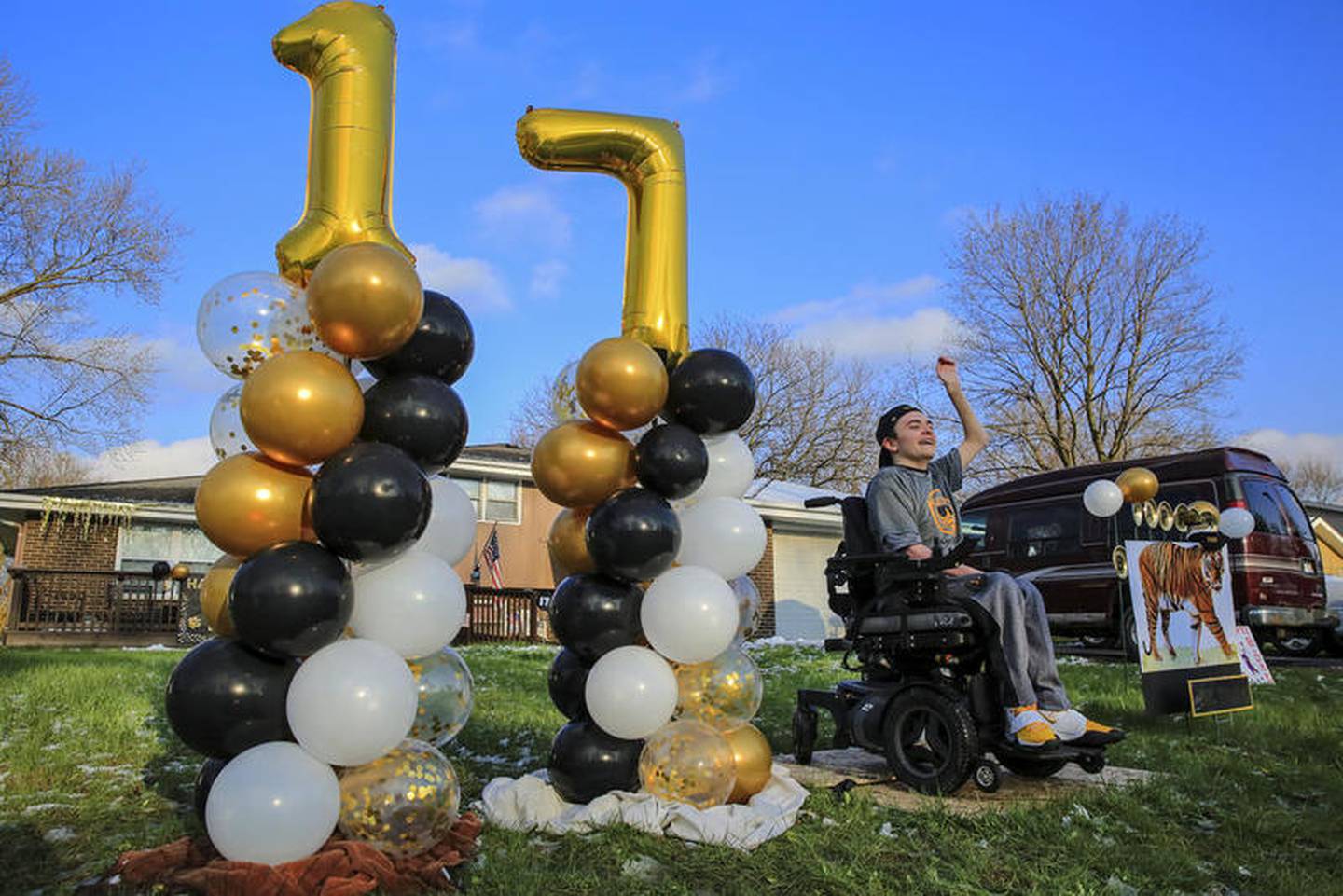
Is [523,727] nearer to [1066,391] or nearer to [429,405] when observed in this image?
[429,405]

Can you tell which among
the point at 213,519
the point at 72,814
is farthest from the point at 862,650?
the point at 72,814

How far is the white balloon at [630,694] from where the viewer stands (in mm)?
3684

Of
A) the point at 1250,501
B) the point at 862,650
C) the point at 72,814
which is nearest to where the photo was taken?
the point at 72,814

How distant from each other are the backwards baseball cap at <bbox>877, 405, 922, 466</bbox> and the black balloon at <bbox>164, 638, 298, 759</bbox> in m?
3.17

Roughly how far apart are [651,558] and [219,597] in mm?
1552

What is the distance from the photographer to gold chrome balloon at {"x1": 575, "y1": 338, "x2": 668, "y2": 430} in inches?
146

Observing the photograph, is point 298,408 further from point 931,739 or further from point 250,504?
point 931,739

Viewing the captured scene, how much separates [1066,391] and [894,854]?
89.6 feet

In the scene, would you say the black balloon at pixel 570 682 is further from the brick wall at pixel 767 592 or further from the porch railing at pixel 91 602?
the brick wall at pixel 767 592

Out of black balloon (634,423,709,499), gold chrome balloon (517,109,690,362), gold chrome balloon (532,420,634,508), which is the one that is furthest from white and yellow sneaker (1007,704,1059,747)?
gold chrome balloon (517,109,690,362)

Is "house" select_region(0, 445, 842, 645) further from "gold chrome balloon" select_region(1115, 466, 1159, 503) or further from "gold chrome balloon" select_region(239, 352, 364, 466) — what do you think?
"gold chrome balloon" select_region(239, 352, 364, 466)

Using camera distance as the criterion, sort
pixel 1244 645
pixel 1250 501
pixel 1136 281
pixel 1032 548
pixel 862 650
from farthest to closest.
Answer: pixel 1136 281, pixel 1032 548, pixel 1250 501, pixel 1244 645, pixel 862 650

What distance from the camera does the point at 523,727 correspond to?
624 cm

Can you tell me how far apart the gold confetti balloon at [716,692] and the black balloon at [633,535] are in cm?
51
